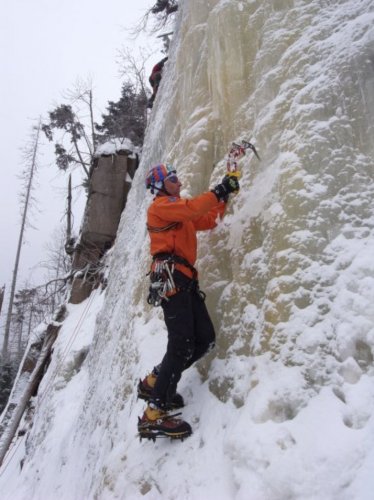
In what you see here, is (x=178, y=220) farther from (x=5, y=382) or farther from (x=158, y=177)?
(x=5, y=382)

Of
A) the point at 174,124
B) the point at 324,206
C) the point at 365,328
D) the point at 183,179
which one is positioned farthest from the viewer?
the point at 174,124

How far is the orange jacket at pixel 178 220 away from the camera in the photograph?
3365 mm

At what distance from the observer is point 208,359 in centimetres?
360

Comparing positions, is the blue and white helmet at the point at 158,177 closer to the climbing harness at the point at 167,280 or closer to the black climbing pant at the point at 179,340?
the climbing harness at the point at 167,280

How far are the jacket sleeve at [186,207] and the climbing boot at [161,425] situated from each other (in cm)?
152

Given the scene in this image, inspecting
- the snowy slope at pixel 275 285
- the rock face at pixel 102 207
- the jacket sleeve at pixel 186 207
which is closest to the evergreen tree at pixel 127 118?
the rock face at pixel 102 207

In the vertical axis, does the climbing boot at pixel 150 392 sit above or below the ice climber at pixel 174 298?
below

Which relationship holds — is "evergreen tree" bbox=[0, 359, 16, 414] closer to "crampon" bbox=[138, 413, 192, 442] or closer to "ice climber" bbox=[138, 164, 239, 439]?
"ice climber" bbox=[138, 164, 239, 439]

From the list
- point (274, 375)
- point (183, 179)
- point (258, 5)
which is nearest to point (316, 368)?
point (274, 375)

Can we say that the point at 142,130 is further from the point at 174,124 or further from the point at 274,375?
the point at 274,375

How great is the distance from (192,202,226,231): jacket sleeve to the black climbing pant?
0.67 metres

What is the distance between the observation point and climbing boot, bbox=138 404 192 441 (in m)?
3.23

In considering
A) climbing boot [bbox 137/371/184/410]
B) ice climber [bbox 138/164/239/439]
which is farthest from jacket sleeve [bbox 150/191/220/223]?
climbing boot [bbox 137/371/184/410]

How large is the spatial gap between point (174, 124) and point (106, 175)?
7.36m
